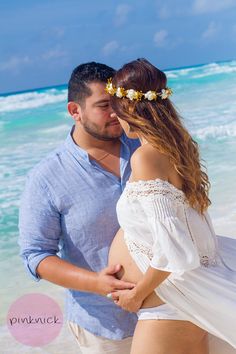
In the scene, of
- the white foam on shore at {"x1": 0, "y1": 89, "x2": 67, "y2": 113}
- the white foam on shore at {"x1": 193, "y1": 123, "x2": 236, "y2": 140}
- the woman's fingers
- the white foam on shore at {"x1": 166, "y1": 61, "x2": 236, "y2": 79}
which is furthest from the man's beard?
the white foam on shore at {"x1": 166, "y1": 61, "x2": 236, "y2": 79}

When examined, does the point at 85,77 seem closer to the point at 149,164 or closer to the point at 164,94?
the point at 164,94

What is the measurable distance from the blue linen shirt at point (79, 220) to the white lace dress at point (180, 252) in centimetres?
30

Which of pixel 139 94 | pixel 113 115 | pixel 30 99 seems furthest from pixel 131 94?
pixel 30 99

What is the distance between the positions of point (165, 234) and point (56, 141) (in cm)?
1137

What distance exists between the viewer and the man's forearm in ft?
8.62

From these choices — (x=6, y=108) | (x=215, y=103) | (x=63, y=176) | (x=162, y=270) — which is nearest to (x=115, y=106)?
(x=63, y=176)

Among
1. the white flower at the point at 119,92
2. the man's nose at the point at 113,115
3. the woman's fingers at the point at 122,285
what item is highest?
the white flower at the point at 119,92

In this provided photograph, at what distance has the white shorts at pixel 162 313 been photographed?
2459 millimetres

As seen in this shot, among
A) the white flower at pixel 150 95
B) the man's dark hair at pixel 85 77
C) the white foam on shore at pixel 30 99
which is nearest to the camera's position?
the white flower at pixel 150 95

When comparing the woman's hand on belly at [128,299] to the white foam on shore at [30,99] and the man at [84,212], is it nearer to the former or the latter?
the man at [84,212]

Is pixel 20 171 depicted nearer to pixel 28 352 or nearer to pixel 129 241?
pixel 28 352

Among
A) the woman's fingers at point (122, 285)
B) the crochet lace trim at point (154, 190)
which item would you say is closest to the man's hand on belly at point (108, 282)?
the woman's fingers at point (122, 285)

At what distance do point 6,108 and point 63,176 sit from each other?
1601 cm

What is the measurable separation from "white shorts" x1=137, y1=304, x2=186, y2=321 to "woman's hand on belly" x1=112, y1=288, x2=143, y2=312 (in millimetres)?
41
